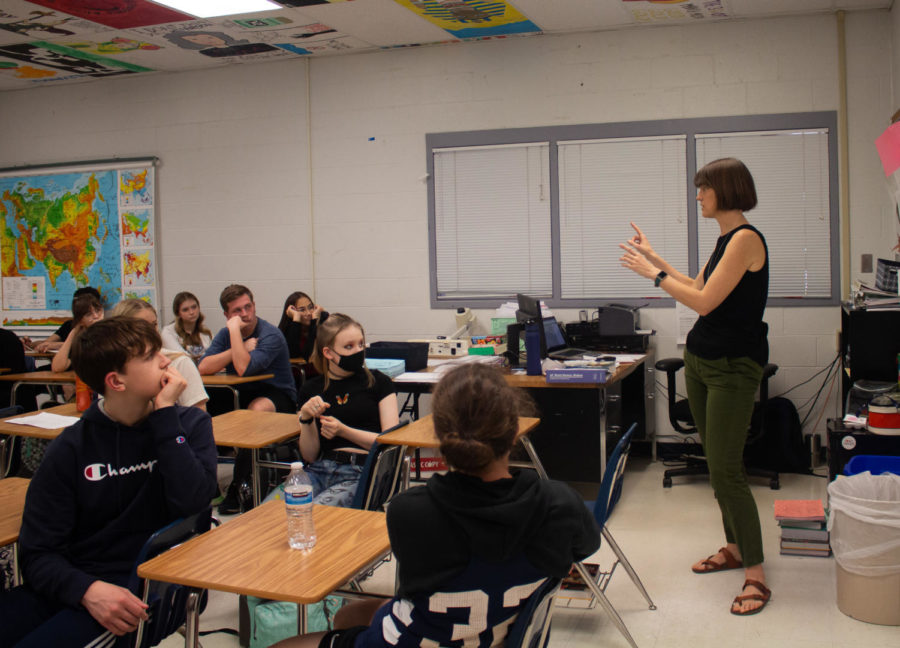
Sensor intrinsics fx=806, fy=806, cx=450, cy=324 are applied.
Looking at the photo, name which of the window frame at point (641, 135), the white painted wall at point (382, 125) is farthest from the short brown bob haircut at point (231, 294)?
the window frame at point (641, 135)

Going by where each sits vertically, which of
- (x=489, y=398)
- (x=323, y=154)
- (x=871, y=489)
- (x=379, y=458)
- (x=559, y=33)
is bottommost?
(x=871, y=489)

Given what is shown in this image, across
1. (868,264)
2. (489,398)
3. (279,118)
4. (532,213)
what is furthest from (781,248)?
(489,398)

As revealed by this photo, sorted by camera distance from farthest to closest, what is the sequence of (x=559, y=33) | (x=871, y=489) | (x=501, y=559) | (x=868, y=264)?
(x=559, y=33) < (x=868, y=264) < (x=871, y=489) < (x=501, y=559)

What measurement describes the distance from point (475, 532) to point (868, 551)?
1.95 meters

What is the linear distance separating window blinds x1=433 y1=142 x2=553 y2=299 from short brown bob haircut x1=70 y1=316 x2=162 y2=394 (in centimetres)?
393

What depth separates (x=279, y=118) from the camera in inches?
246

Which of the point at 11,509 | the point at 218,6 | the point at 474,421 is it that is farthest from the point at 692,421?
the point at 218,6

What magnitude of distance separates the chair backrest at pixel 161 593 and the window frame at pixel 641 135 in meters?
3.94

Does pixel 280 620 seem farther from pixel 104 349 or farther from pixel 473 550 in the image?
pixel 473 550

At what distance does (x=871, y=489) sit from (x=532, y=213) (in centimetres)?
324

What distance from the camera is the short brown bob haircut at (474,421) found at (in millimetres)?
1459

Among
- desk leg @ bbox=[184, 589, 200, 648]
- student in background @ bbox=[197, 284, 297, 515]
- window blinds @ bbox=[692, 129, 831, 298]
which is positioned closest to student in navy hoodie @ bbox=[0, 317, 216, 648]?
desk leg @ bbox=[184, 589, 200, 648]

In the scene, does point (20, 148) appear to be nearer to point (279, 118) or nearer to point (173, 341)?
point (279, 118)

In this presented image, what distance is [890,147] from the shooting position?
13.6 feet
